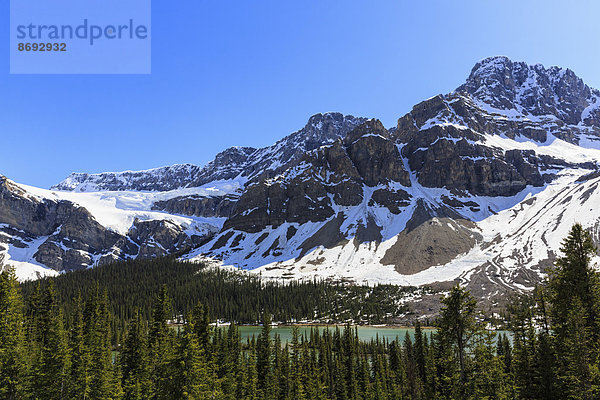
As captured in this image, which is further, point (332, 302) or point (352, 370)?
point (332, 302)

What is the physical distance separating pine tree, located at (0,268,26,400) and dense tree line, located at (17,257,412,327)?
110 meters

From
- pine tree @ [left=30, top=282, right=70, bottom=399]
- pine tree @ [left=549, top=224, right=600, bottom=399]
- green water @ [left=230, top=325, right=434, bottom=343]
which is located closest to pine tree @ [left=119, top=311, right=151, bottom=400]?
pine tree @ [left=30, top=282, right=70, bottom=399]

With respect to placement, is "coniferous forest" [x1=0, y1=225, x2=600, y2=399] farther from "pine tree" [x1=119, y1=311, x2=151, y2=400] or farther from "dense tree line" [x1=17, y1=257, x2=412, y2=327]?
"dense tree line" [x1=17, y1=257, x2=412, y2=327]

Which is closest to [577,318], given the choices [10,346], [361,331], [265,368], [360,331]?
[265,368]

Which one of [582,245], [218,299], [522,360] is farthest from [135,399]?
[218,299]

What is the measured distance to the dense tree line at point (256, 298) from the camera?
15538 centimetres

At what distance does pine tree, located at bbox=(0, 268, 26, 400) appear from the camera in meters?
35.6

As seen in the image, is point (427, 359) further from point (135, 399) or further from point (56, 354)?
point (56, 354)

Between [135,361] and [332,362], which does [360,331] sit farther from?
[135,361]

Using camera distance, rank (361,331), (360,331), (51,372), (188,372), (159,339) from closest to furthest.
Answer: (188,372), (51,372), (159,339), (360,331), (361,331)

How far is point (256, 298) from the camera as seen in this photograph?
561 feet

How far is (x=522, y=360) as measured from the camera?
38.1 meters

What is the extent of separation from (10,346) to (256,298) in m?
138

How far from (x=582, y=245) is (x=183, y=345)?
117ft
